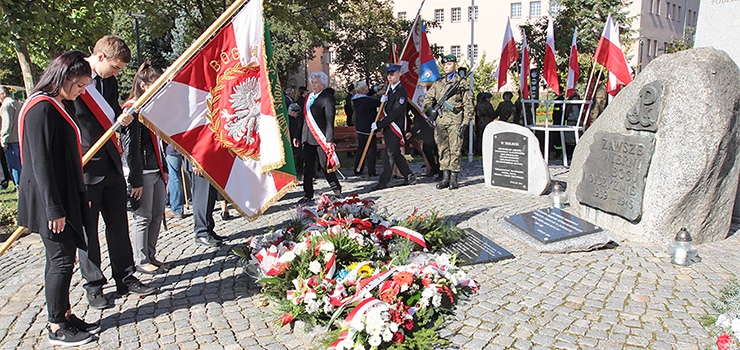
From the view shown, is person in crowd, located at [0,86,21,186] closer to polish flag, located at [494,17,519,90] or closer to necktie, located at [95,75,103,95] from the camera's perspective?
necktie, located at [95,75,103,95]

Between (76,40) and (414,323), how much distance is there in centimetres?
1105

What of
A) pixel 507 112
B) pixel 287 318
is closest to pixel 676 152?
pixel 287 318

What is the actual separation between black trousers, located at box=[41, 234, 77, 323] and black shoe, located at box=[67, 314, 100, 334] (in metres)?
0.11

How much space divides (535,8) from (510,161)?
4177cm

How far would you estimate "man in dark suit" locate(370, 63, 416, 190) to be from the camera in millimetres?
8688

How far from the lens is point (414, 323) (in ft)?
12.2

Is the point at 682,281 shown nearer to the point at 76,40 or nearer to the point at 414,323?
the point at 414,323

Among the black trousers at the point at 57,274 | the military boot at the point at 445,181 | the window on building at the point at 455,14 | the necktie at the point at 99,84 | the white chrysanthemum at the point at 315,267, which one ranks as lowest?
the military boot at the point at 445,181

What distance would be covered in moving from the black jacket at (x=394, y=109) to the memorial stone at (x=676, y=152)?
143 inches

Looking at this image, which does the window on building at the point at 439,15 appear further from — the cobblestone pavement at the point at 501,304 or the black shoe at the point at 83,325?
the black shoe at the point at 83,325

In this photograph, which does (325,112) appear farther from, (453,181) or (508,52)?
(508,52)

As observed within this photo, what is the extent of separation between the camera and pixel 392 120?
8.72m

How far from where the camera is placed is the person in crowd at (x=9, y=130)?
9.35m

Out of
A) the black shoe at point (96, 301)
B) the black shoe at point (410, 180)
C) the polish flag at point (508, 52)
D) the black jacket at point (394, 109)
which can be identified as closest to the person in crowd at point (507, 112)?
the polish flag at point (508, 52)
